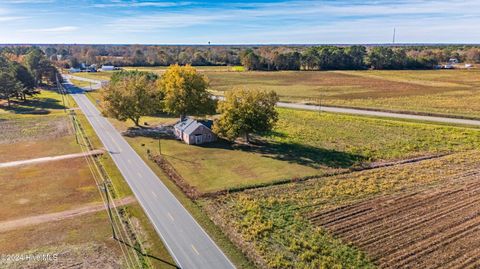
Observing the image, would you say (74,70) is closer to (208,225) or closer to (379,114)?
(379,114)

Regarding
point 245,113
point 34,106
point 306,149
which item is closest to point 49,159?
point 245,113

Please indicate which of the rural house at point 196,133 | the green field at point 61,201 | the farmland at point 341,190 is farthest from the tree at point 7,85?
the rural house at point 196,133

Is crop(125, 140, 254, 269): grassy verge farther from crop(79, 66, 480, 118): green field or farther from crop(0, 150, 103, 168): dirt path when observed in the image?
crop(79, 66, 480, 118): green field

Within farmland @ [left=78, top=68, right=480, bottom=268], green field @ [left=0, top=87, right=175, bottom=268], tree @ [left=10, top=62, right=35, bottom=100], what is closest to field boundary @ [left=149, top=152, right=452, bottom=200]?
farmland @ [left=78, top=68, right=480, bottom=268]

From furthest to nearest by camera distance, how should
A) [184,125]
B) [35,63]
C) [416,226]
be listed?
[35,63]
[184,125]
[416,226]

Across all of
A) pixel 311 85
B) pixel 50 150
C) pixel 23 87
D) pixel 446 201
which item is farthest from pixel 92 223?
pixel 311 85
